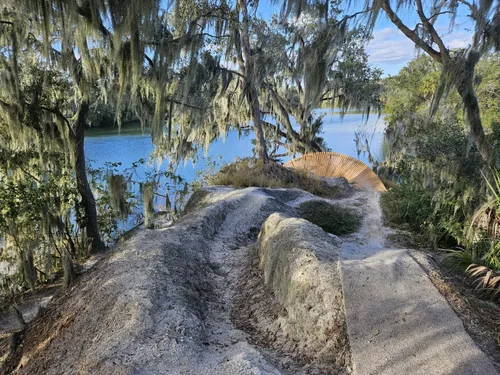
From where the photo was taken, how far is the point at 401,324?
2781 mm

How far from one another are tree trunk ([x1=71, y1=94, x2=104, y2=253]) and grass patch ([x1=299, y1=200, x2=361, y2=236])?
475 centimetres

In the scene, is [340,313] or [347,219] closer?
[340,313]

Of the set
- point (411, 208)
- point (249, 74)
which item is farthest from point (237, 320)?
point (249, 74)

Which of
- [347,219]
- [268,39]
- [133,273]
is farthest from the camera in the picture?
[268,39]

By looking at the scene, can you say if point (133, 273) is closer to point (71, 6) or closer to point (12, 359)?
point (12, 359)

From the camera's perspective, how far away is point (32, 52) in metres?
7.29

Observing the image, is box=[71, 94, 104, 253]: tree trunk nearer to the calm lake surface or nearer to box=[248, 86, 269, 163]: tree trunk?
box=[248, 86, 269, 163]: tree trunk

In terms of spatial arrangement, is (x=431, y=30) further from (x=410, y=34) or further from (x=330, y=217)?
(x=330, y=217)

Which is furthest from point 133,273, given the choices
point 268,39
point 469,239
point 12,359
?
point 268,39

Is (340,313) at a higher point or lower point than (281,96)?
lower

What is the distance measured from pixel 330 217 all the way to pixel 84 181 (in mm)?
5467

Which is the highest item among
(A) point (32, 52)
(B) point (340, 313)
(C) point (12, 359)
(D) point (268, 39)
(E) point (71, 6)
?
(D) point (268, 39)

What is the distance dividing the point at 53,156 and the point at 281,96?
34.8 ft

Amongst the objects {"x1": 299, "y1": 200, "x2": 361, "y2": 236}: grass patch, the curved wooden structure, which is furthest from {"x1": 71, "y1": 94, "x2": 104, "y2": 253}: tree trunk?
the curved wooden structure
